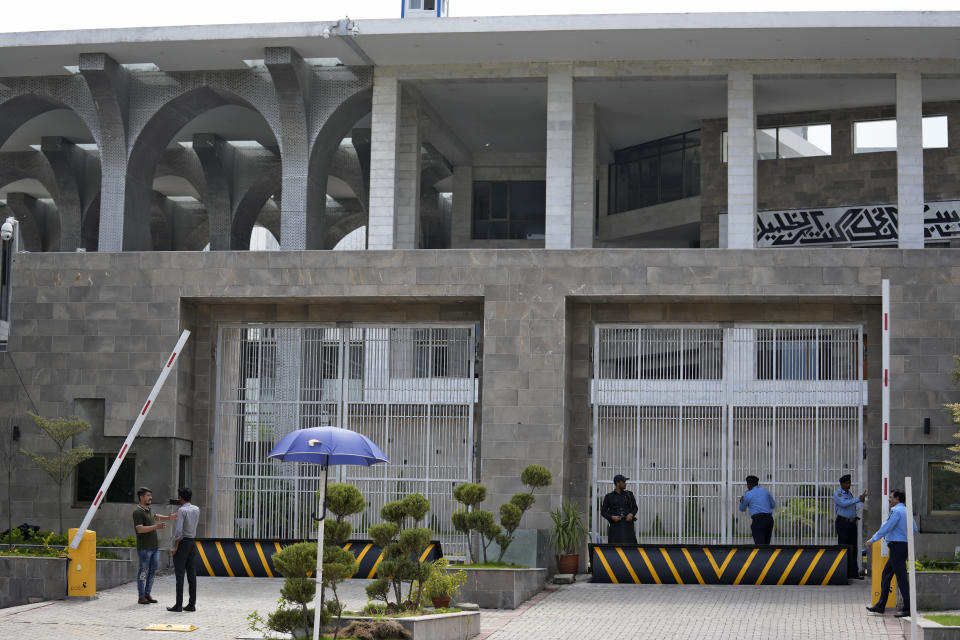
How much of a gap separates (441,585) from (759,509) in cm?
756

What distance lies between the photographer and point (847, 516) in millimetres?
19844

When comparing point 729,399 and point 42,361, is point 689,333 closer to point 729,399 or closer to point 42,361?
point 729,399

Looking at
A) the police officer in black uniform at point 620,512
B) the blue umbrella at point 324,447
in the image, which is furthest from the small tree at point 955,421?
the blue umbrella at point 324,447

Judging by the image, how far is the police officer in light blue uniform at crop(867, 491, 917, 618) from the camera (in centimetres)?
1502

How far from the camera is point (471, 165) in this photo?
112 feet

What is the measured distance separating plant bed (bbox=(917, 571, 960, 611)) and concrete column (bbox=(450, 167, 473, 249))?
19.9 metres

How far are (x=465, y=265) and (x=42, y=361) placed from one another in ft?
25.0

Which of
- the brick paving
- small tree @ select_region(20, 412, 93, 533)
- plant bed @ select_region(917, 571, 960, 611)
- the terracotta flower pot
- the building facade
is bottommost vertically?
the brick paving

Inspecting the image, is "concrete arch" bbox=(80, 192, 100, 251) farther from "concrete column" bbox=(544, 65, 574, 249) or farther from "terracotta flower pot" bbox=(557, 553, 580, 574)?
"terracotta flower pot" bbox=(557, 553, 580, 574)

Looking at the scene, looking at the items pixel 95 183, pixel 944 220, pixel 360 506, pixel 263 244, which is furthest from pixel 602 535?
pixel 263 244

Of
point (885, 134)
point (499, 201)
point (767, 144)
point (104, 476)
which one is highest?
point (885, 134)

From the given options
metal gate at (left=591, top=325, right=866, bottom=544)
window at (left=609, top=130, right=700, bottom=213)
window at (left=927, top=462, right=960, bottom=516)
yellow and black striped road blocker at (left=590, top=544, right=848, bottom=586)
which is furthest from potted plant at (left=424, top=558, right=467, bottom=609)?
window at (left=609, top=130, right=700, bottom=213)

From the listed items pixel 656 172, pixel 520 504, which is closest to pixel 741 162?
pixel 520 504

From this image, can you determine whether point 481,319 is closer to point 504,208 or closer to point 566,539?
point 566,539
